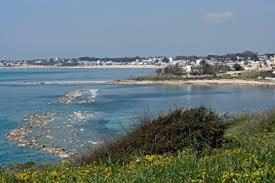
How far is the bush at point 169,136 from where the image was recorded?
12.2 metres

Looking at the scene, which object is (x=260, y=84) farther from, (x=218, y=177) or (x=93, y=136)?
(x=218, y=177)

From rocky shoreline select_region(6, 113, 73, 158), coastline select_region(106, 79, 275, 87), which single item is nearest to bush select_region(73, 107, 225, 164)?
rocky shoreline select_region(6, 113, 73, 158)

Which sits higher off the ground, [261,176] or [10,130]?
[261,176]

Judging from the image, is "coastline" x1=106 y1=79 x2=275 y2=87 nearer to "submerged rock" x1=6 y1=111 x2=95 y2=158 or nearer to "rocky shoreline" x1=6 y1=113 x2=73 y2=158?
"submerged rock" x1=6 y1=111 x2=95 y2=158

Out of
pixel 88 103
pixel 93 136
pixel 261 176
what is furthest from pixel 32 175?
pixel 88 103

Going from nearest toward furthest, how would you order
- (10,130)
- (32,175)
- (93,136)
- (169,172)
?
(169,172), (32,175), (93,136), (10,130)

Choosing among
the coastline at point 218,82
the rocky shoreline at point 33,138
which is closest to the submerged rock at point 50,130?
the rocky shoreline at point 33,138

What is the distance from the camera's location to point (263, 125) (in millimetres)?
16938

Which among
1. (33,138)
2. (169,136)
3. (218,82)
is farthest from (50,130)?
(218,82)

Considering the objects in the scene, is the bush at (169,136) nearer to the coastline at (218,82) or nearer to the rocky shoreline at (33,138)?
the rocky shoreline at (33,138)

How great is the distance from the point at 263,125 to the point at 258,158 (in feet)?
30.8

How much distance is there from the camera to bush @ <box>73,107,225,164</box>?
1219 cm

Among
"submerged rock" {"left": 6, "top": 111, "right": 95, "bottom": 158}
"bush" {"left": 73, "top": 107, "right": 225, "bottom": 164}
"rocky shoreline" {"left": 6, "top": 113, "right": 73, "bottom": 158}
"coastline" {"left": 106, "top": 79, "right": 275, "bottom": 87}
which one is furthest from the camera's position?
"coastline" {"left": 106, "top": 79, "right": 275, "bottom": 87}

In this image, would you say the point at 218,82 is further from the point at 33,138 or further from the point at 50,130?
the point at 33,138
